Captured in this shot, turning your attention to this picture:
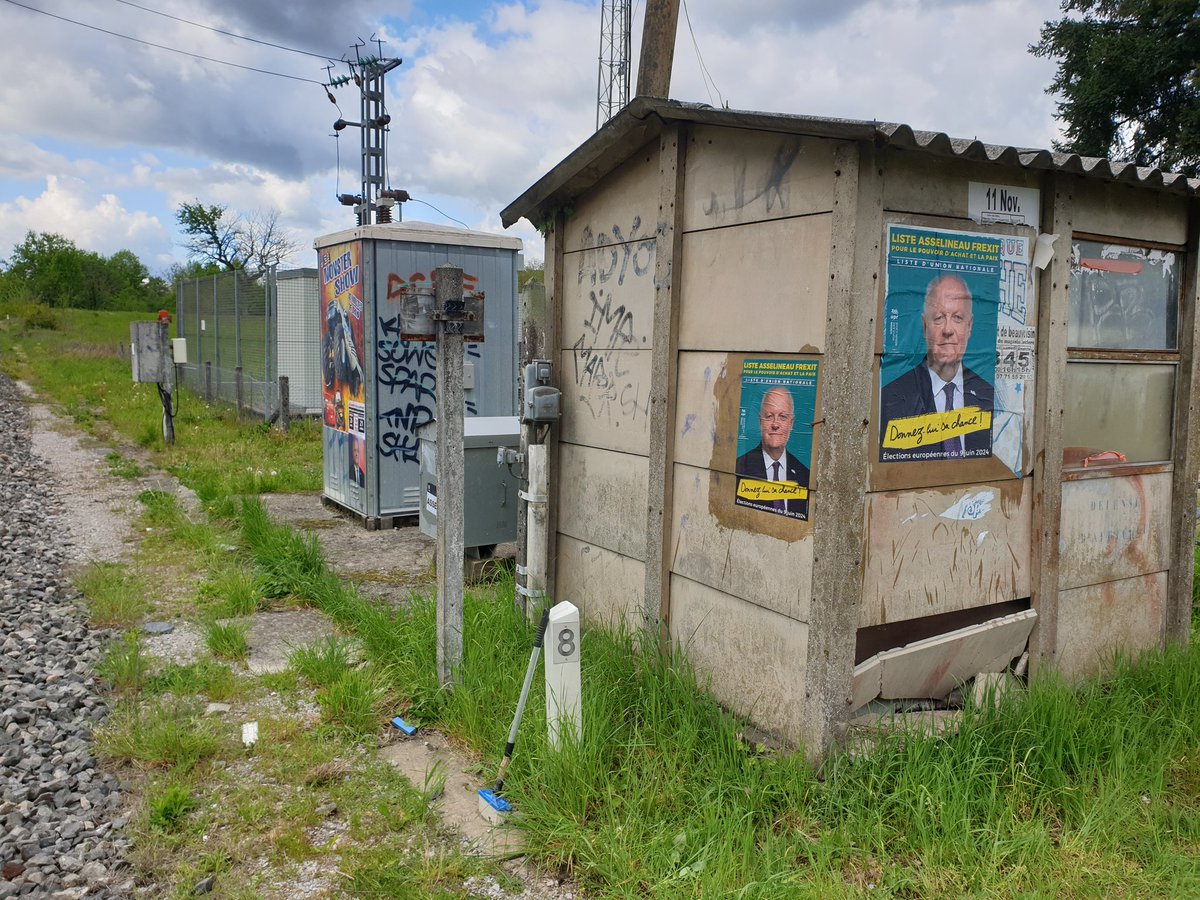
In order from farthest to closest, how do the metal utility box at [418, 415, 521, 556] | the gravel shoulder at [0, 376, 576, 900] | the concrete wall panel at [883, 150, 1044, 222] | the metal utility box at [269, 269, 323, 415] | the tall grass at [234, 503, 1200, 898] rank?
1. the metal utility box at [269, 269, 323, 415]
2. the metal utility box at [418, 415, 521, 556]
3. the concrete wall panel at [883, 150, 1044, 222]
4. the gravel shoulder at [0, 376, 576, 900]
5. the tall grass at [234, 503, 1200, 898]

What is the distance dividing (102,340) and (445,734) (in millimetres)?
45283

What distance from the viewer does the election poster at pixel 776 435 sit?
3770mm

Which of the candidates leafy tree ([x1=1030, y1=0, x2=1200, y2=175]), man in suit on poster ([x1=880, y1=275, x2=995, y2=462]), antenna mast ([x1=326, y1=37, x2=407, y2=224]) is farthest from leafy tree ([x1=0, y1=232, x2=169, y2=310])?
man in suit on poster ([x1=880, y1=275, x2=995, y2=462])

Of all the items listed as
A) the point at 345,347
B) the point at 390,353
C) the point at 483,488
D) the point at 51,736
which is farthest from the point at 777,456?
the point at 345,347

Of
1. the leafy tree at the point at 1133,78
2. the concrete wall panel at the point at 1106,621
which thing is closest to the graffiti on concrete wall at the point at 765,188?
the concrete wall panel at the point at 1106,621

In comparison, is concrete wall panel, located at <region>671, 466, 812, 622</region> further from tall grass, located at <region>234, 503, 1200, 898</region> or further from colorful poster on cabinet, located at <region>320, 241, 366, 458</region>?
colorful poster on cabinet, located at <region>320, 241, 366, 458</region>

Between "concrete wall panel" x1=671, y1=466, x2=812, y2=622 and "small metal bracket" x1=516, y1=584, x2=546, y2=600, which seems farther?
"small metal bracket" x1=516, y1=584, x2=546, y2=600

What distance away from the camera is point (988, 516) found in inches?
162

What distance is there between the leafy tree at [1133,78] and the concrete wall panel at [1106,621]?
1514 centimetres

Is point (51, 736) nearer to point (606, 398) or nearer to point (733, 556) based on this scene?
point (606, 398)

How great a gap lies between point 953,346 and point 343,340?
6909 millimetres

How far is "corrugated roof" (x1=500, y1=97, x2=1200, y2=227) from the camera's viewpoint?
11.2ft

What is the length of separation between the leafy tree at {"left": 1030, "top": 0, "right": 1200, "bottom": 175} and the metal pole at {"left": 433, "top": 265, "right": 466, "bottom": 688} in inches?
675

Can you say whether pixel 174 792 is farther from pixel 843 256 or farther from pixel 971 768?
pixel 843 256
